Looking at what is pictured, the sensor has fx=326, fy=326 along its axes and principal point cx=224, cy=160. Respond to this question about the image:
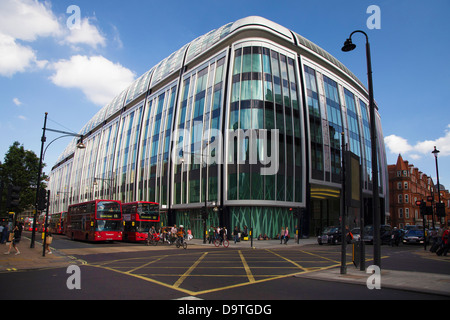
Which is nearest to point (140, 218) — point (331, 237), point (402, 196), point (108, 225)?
point (108, 225)

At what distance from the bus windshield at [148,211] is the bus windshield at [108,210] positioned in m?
2.13

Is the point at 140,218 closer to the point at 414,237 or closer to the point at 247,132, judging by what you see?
the point at 247,132

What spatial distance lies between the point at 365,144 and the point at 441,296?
163 feet

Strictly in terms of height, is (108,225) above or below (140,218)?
below

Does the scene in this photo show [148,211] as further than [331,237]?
Yes

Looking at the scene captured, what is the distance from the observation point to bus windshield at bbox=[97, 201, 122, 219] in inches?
1129

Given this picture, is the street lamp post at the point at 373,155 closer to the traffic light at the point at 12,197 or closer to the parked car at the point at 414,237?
the traffic light at the point at 12,197

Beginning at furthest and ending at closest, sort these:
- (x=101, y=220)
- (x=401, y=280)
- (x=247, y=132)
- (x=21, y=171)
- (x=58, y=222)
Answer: (x=58, y=222), (x=21, y=171), (x=247, y=132), (x=101, y=220), (x=401, y=280)

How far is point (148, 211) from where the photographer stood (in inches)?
1246

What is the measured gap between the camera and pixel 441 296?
7.79 metres

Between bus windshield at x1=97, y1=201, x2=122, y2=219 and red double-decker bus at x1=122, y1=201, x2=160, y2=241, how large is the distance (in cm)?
190

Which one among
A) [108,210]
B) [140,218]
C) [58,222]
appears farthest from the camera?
[58,222]

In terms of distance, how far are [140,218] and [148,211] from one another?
99 centimetres
